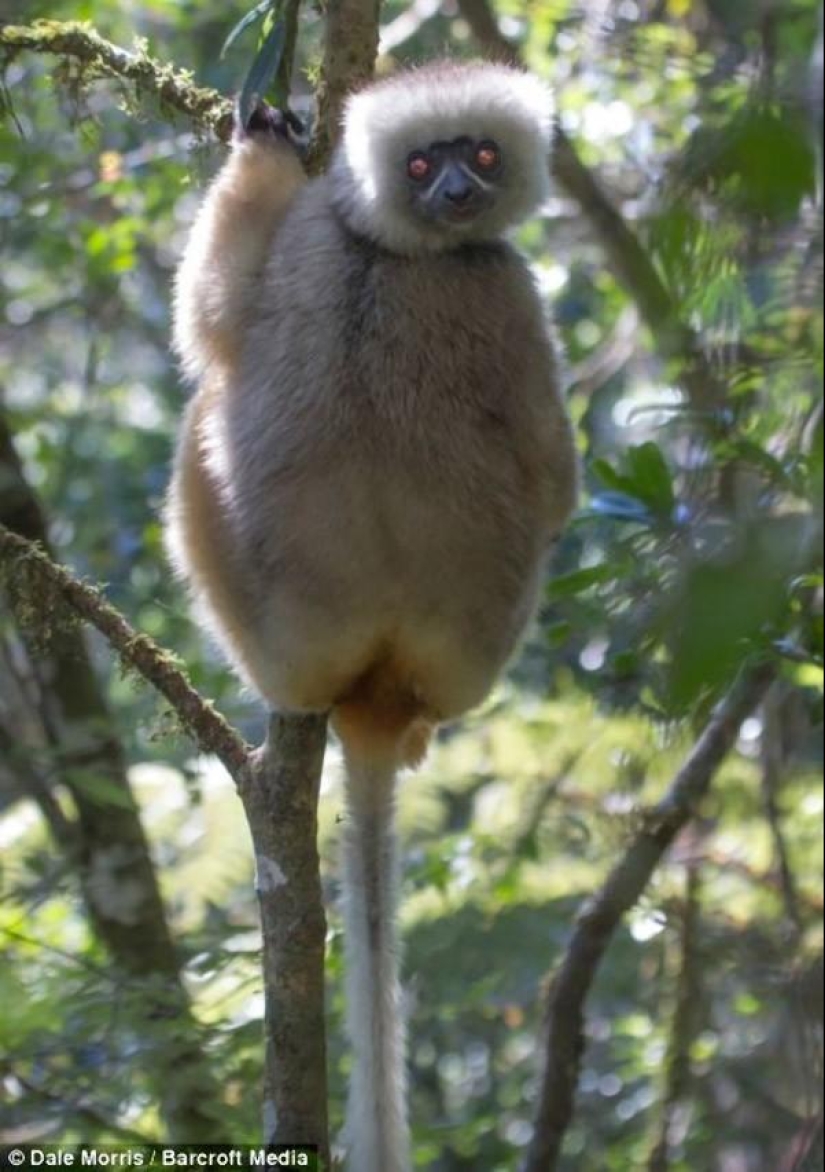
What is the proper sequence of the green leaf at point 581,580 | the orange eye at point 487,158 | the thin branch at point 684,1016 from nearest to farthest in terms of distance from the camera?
1. the green leaf at point 581,580
2. the orange eye at point 487,158
3. the thin branch at point 684,1016

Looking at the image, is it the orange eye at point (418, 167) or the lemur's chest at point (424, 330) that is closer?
the lemur's chest at point (424, 330)

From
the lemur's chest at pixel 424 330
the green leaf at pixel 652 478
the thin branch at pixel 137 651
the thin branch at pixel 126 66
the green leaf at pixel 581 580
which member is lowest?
the thin branch at pixel 137 651

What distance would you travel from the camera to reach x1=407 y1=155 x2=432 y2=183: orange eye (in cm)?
462

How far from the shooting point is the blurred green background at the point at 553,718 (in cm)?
238

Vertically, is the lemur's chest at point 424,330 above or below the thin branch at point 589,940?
above

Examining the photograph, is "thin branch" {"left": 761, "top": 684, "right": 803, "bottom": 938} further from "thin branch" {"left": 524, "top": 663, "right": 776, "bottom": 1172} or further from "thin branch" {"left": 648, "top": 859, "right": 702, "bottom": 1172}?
"thin branch" {"left": 524, "top": 663, "right": 776, "bottom": 1172}

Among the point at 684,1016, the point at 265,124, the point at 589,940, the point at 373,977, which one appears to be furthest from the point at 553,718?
the point at 265,124

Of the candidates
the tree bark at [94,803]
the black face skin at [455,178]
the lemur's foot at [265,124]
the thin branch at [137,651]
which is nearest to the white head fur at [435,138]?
the black face skin at [455,178]

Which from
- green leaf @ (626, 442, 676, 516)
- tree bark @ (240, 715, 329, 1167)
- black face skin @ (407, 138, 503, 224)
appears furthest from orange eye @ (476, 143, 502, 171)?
tree bark @ (240, 715, 329, 1167)

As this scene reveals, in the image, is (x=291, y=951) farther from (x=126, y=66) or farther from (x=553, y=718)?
(x=553, y=718)

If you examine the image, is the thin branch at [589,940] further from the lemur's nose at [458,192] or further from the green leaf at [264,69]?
the green leaf at [264,69]

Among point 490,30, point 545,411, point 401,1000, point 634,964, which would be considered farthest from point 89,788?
point 490,30

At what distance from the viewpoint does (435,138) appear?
15.6 feet

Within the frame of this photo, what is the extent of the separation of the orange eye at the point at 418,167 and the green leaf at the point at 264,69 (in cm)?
49
